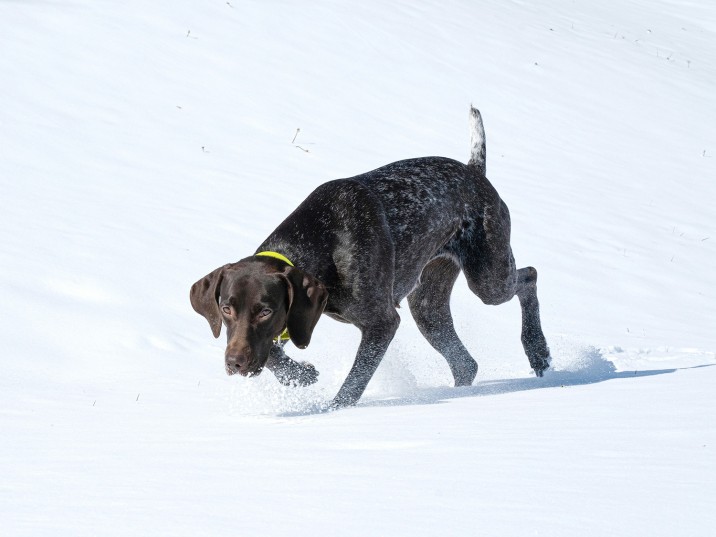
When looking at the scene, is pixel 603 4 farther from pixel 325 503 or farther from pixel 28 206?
pixel 325 503

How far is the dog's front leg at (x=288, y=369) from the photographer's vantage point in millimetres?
→ 4973

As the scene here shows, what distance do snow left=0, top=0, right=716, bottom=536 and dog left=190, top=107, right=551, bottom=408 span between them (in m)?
0.27

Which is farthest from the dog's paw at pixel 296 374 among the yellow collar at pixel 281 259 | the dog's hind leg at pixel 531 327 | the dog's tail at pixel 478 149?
the dog's tail at pixel 478 149

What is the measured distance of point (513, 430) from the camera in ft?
11.8

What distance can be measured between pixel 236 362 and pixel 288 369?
716mm

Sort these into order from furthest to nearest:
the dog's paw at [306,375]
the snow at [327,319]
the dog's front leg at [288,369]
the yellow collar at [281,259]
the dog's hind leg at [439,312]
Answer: the dog's hind leg at [439,312], the dog's paw at [306,375], the dog's front leg at [288,369], the yellow collar at [281,259], the snow at [327,319]

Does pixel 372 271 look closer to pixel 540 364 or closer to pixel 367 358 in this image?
pixel 367 358

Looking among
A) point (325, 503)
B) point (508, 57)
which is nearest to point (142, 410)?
point (325, 503)

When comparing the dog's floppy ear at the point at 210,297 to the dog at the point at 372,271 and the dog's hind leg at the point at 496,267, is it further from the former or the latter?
the dog's hind leg at the point at 496,267

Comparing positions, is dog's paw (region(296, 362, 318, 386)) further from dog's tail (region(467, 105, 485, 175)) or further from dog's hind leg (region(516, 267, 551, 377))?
dog's tail (region(467, 105, 485, 175))

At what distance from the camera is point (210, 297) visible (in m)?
4.66

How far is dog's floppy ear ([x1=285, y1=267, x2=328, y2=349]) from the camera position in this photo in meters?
4.64

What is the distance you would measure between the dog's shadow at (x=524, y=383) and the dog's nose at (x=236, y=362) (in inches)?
15.3

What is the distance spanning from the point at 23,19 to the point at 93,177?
430cm
